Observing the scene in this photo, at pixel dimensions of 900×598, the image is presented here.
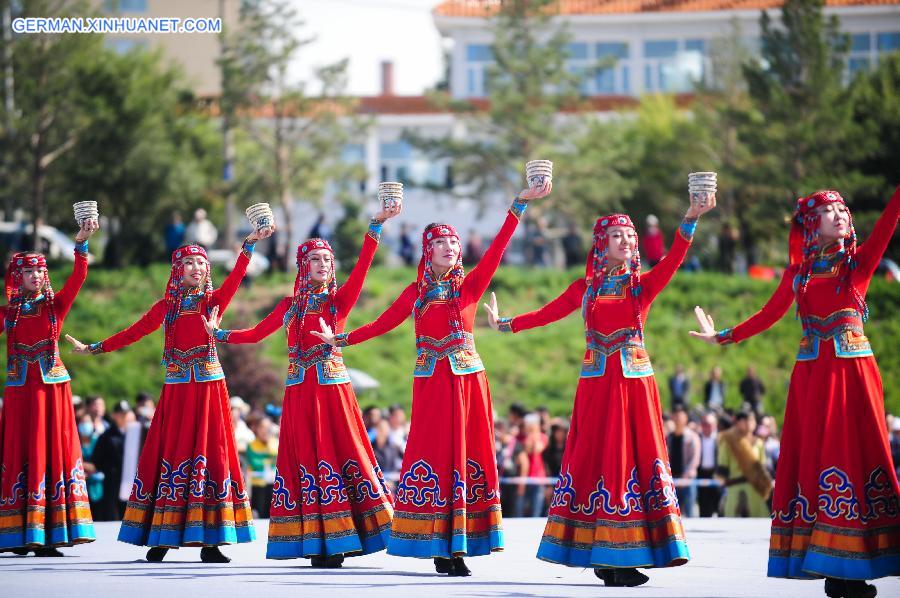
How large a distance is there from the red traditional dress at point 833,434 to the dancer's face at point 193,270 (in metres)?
4.16

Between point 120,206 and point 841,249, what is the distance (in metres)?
28.4

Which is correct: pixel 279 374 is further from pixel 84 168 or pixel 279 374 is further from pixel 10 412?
pixel 10 412

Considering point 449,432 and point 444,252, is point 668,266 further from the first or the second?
point 449,432

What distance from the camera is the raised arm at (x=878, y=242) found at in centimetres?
870

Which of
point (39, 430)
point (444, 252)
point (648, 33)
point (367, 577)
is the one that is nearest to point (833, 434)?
point (444, 252)

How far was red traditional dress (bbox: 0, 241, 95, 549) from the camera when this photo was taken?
462 inches

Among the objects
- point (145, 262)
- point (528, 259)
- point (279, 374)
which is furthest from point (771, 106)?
point (145, 262)

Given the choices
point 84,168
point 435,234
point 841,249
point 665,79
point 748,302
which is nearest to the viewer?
point 841,249

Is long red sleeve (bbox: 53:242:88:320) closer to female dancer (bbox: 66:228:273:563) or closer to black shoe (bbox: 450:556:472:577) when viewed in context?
female dancer (bbox: 66:228:273:563)

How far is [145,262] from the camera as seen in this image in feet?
119

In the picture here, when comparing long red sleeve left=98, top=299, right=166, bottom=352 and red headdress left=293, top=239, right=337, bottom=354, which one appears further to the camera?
long red sleeve left=98, top=299, right=166, bottom=352

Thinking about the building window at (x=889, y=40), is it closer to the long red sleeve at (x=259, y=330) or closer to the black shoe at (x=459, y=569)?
the long red sleeve at (x=259, y=330)

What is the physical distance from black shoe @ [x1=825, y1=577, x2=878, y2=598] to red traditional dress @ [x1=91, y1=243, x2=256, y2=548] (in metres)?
4.29

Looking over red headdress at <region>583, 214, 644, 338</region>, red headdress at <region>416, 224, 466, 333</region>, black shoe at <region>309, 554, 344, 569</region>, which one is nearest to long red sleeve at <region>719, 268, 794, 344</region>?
→ red headdress at <region>583, 214, 644, 338</region>
